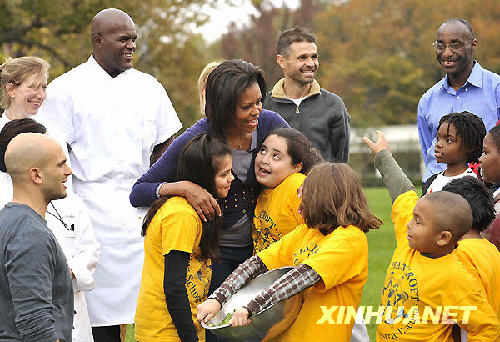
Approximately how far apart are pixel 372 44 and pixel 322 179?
43.3m

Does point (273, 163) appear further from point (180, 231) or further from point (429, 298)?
point (429, 298)

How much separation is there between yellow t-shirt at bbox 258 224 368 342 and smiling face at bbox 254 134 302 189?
50 centimetres

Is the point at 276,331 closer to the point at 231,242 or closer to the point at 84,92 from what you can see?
the point at 231,242

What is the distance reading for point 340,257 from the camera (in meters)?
4.13

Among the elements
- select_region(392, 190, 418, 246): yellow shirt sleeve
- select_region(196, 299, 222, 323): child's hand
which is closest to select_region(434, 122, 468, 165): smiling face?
select_region(392, 190, 418, 246): yellow shirt sleeve

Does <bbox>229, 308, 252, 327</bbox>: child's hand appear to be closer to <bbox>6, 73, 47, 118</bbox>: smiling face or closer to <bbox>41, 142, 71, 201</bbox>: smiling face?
<bbox>41, 142, 71, 201</bbox>: smiling face

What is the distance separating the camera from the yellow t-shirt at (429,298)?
163 inches

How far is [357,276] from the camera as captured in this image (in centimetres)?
428

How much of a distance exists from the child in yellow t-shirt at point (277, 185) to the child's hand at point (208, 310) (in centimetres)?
69

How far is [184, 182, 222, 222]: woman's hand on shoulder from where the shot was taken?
4.39m

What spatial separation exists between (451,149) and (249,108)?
1.46 metres

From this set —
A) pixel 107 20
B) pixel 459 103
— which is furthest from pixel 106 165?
pixel 459 103

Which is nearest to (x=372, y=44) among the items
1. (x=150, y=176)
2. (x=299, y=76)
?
(x=299, y=76)

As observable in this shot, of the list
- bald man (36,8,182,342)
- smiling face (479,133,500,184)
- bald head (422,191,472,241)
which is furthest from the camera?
bald man (36,8,182,342)
